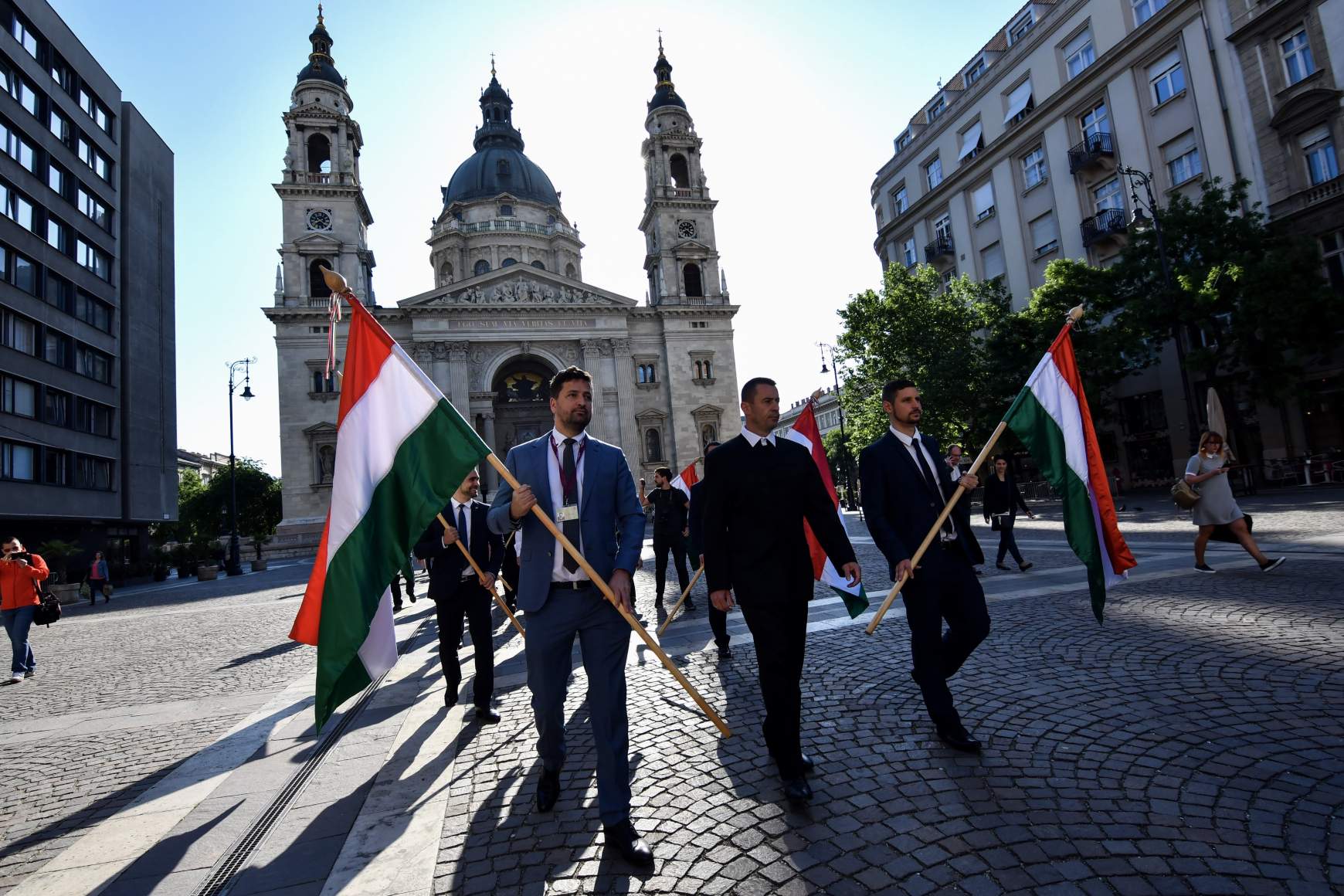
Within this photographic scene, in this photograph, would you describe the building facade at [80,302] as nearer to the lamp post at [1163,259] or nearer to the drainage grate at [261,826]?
the drainage grate at [261,826]

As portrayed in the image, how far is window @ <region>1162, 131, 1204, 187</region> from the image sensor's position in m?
24.8

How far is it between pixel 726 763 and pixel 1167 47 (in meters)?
32.5

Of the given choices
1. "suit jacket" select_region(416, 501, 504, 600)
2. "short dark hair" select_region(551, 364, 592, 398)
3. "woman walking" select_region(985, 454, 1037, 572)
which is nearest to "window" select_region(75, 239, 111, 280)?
"suit jacket" select_region(416, 501, 504, 600)

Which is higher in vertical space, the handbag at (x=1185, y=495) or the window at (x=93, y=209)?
the window at (x=93, y=209)

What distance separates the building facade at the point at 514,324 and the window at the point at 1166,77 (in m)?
26.9

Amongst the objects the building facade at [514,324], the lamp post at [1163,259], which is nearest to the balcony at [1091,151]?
the lamp post at [1163,259]

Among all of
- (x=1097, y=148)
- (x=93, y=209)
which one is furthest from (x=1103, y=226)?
(x=93, y=209)

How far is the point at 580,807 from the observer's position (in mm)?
3393

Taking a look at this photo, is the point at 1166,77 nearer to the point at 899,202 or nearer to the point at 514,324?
the point at 899,202

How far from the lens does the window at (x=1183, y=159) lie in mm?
24828

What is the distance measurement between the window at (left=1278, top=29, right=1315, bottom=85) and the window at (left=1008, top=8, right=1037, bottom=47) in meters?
12.8

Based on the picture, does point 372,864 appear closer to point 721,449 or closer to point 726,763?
point 726,763

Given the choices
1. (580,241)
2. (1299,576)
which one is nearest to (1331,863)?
(1299,576)

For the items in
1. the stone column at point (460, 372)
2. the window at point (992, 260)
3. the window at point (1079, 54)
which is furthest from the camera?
the stone column at point (460, 372)
